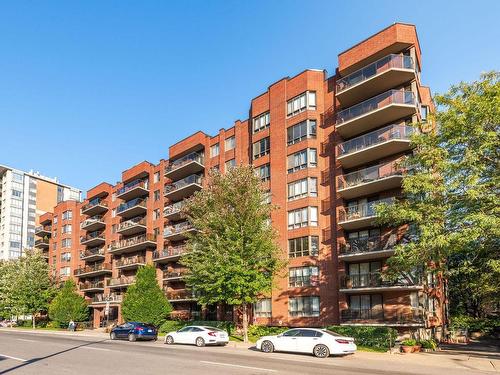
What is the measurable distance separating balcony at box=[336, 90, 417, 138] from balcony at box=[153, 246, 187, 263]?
22.9m

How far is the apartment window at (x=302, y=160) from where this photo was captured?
39.2 m

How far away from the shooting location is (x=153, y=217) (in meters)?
59.0

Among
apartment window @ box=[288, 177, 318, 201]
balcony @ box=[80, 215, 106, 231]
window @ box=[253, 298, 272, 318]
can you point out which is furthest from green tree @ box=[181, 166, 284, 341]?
balcony @ box=[80, 215, 106, 231]

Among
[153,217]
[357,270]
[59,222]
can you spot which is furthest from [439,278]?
[59,222]

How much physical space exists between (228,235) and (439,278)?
54.1 feet

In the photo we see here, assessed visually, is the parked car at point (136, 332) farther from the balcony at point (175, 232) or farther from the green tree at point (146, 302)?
the balcony at point (175, 232)

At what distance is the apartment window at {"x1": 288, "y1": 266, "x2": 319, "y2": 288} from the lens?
37125mm

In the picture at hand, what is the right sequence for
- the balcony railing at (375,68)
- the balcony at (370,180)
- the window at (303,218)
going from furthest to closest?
the window at (303,218), the balcony railing at (375,68), the balcony at (370,180)

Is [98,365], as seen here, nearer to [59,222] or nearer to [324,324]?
[324,324]

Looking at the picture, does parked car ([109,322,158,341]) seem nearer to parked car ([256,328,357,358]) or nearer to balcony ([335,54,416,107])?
parked car ([256,328,357,358])

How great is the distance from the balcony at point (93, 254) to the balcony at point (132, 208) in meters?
6.91

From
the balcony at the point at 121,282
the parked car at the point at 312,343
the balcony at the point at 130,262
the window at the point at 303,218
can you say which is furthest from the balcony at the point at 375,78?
the balcony at the point at 121,282

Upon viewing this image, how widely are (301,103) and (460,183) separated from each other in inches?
774

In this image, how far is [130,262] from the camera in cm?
5941
